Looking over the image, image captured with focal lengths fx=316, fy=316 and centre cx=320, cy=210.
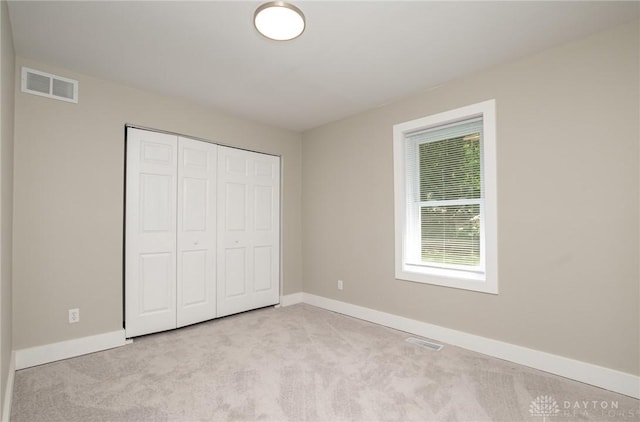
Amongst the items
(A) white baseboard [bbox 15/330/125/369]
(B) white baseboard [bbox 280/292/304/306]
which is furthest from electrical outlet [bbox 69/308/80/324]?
(B) white baseboard [bbox 280/292/304/306]

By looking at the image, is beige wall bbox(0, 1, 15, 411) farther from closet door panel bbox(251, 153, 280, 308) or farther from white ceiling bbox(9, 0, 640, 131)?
closet door panel bbox(251, 153, 280, 308)

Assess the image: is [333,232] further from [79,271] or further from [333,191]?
[79,271]

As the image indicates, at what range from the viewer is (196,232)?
3654 mm

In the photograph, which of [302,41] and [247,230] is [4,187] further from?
[247,230]

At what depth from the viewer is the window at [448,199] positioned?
2.84 meters

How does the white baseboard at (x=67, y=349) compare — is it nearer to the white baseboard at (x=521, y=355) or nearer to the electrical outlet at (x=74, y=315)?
the electrical outlet at (x=74, y=315)

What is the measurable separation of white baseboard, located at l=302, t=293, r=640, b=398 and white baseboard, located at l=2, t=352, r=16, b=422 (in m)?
3.07

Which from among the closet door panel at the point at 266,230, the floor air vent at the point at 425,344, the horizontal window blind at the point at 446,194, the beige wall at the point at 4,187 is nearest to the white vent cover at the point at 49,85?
the beige wall at the point at 4,187

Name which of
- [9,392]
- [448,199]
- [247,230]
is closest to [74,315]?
[9,392]

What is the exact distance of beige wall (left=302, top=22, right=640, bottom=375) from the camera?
2.21 m

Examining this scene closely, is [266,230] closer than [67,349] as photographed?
No

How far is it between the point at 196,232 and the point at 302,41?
2367mm

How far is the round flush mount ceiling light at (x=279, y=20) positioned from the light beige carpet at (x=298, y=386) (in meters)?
2.44

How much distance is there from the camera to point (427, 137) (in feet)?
11.3
